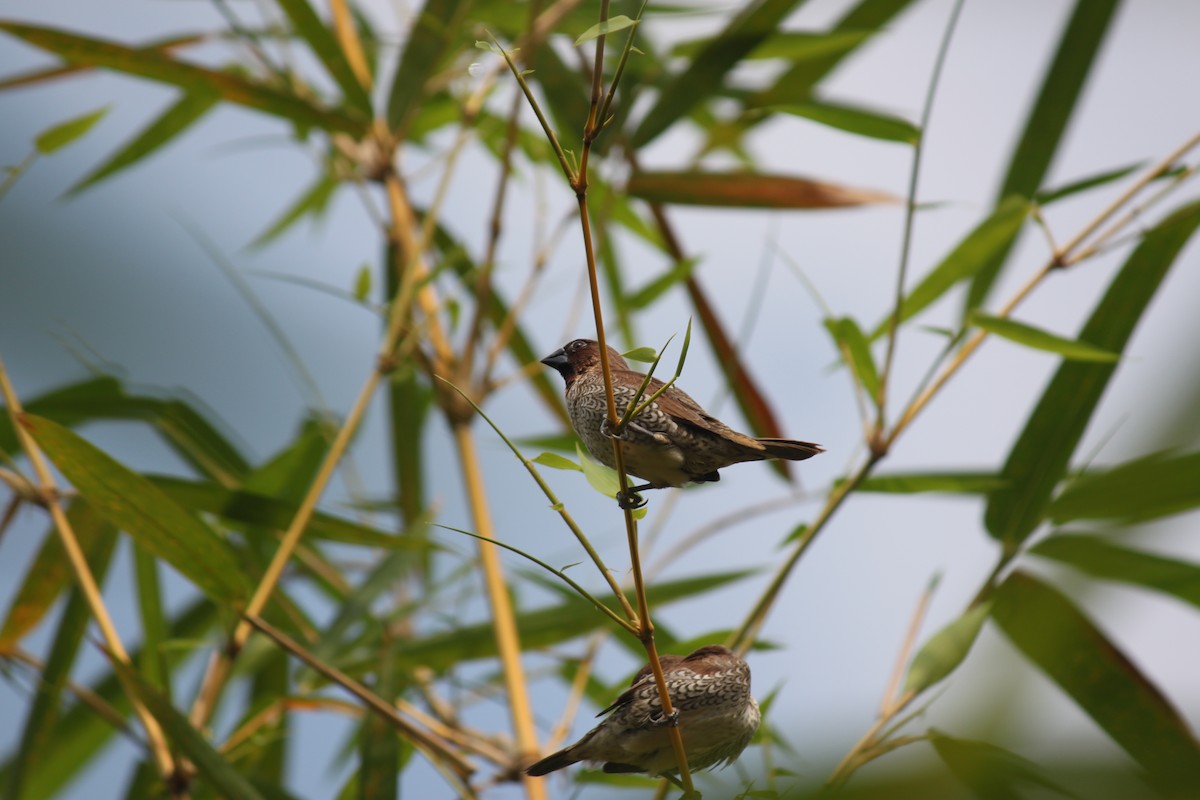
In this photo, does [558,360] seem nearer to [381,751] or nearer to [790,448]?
[790,448]

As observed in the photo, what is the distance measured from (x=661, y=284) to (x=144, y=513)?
1.39m

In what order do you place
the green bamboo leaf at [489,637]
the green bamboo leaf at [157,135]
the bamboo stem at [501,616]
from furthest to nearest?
the green bamboo leaf at [157,135] → the green bamboo leaf at [489,637] → the bamboo stem at [501,616]

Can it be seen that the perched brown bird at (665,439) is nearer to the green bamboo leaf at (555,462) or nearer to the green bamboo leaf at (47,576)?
the green bamboo leaf at (555,462)

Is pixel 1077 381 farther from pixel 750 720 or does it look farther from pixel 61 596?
pixel 61 596

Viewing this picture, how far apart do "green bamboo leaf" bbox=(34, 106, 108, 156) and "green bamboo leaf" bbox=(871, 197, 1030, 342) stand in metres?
1.77

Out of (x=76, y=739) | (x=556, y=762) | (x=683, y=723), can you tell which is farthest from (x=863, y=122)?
(x=76, y=739)

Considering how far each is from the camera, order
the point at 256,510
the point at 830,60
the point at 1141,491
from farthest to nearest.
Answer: the point at 830,60 < the point at 256,510 < the point at 1141,491

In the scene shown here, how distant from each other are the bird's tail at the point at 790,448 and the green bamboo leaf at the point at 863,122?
35.8 inches

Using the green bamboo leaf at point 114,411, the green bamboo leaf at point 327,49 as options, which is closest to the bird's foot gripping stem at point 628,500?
the green bamboo leaf at point 114,411

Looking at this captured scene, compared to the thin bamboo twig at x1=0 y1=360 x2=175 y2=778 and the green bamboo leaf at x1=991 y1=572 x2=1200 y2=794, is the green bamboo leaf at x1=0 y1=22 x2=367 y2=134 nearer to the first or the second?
the thin bamboo twig at x1=0 y1=360 x2=175 y2=778

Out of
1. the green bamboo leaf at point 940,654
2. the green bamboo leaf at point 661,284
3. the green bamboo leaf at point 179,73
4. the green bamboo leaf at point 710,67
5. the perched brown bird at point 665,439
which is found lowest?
the green bamboo leaf at point 940,654

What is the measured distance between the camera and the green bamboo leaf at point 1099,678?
1.15 ft

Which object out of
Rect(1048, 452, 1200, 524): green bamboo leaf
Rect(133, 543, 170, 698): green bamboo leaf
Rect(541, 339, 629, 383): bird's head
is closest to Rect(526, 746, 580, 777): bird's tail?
Rect(541, 339, 629, 383): bird's head

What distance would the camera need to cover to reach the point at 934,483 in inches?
83.8
